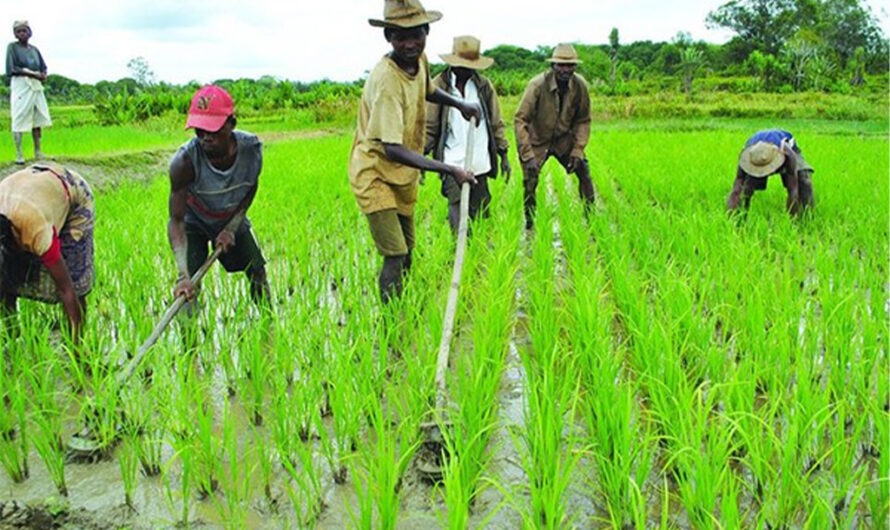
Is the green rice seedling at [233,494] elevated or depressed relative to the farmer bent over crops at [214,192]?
depressed

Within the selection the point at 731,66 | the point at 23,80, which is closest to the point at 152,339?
the point at 23,80

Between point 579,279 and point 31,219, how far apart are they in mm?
2258

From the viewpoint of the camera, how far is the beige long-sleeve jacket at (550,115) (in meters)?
5.14

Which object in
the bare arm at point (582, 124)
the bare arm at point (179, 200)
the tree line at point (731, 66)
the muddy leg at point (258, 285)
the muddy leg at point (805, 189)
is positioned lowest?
the muddy leg at point (258, 285)

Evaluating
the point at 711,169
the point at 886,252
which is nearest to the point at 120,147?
the point at 711,169

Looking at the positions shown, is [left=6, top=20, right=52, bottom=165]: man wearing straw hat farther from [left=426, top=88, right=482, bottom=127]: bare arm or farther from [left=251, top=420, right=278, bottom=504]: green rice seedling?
[left=251, top=420, right=278, bottom=504]: green rice seedling

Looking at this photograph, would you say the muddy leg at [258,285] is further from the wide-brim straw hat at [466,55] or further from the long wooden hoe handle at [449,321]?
the wide-brim straw hat at [466,55]

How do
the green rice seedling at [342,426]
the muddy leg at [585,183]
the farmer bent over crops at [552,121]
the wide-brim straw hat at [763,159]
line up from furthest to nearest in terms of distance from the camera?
the muddy leg at [585,183] → the farmer bent over crops at [552,121] → the wide-brim straw hat at [763,159] → the green rice seedling at [342,426]

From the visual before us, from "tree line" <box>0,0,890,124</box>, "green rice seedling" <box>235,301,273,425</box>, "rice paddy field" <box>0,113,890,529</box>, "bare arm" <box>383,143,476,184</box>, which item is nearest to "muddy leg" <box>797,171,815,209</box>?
"rice paddy field" <box>0,113,890,529</box>

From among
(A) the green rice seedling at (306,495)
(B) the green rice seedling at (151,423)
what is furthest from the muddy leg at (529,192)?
(A) the green rice seedling at (306,495)

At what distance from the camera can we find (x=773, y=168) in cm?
452

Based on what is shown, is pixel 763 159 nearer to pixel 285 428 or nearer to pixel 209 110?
pixel 209 110

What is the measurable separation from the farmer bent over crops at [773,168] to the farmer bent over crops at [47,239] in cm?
390

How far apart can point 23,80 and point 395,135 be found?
17.3ft
